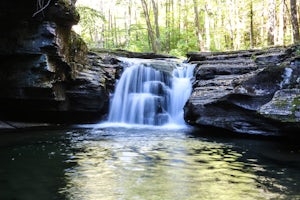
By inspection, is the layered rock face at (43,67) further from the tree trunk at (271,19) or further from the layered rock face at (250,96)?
the tree trunk at (271,19)

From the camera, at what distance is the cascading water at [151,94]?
14.1 meters

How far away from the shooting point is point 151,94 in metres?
14.8

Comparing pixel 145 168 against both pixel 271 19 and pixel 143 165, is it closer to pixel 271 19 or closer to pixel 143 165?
pixel 143 165

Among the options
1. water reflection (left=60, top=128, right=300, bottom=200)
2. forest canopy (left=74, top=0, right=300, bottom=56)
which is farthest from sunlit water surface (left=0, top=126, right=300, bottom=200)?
forest canopy (left=74, top=0, right=300, bottom=56)

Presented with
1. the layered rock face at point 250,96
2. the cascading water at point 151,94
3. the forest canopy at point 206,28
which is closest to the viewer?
the layered rock face at point 250,96

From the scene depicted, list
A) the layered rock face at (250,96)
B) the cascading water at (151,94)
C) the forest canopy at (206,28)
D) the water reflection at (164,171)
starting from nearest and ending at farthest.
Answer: the water reflection at (164,171) < the layered rock face at (250,96) < the cascading water at (151,94) < the forest canopy at (206,28)

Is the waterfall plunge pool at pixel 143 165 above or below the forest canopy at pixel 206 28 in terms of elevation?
below

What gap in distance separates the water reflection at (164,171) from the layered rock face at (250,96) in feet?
3.93

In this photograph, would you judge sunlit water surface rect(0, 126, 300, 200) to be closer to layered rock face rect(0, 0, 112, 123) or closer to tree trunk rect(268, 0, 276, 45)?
layered rock face rect(0, 0, 112, 123)

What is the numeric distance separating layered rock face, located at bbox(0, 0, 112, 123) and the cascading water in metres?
0.95

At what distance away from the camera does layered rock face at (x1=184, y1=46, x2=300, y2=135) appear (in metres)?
8.45

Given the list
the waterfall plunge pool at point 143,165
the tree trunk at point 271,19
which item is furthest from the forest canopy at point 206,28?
the waterfall plunge pool at point 143,165

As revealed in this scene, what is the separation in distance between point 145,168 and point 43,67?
671 centimetres

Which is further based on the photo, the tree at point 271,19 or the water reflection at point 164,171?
the tree at point 271,19
